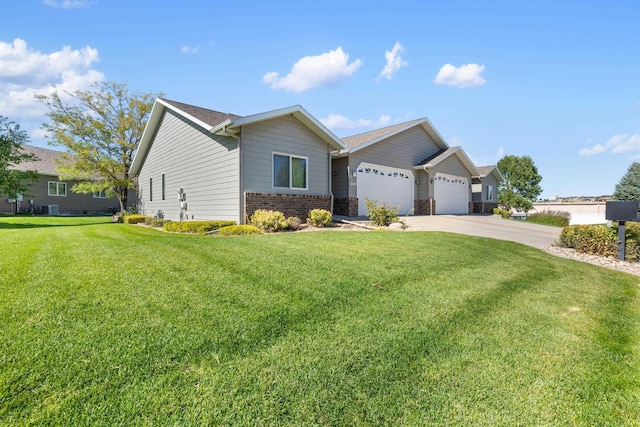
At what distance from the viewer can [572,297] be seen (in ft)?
14.8

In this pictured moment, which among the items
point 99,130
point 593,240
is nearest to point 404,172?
point 593,240

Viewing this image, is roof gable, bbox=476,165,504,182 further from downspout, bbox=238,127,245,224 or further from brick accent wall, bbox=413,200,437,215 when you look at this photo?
downspout, bbox=238,127,245,224

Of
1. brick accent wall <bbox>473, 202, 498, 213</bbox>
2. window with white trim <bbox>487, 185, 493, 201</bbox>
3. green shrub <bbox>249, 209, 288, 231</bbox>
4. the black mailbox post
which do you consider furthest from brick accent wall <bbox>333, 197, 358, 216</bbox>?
window with white trim <bbox>487, 185, 493, 201</bbox>

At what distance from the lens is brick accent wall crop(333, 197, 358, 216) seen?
47.8 ft

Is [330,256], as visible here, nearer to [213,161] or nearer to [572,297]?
[572,297]

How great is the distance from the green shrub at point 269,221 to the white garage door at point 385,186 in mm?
6265

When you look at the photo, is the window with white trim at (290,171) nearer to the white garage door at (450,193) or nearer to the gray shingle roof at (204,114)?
the gray shingle roof at (204,114)

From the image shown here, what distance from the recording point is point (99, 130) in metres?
19.6

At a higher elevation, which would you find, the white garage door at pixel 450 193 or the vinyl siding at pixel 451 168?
the vinyl siding at pixel 451 168

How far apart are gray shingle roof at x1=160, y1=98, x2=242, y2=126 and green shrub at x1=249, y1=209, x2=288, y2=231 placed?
425 cm

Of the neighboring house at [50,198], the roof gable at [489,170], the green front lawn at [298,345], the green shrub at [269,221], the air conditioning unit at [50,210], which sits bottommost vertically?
the green front lawn at [298,345]

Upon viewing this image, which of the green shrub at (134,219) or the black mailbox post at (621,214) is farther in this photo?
the green shrub at (134,219)

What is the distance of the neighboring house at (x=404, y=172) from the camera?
588 inches

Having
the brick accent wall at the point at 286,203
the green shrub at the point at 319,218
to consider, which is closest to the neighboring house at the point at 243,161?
the brick accent wall at the point at 286,203
